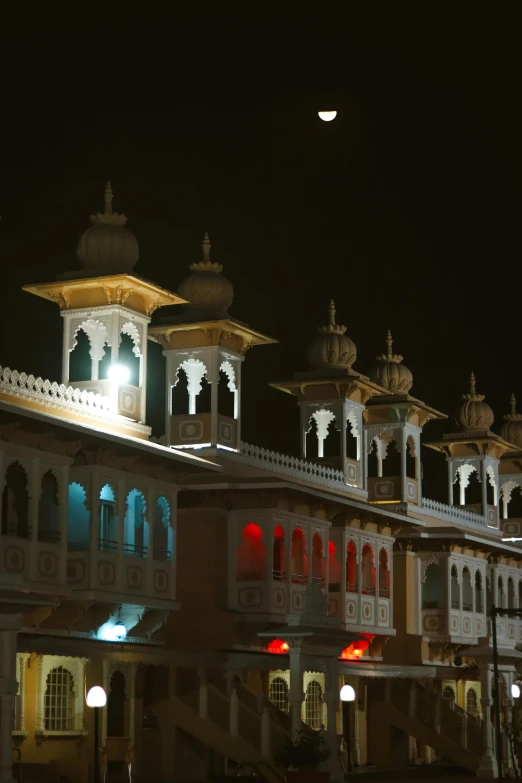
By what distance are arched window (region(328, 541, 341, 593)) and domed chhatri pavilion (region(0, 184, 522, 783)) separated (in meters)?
0.08

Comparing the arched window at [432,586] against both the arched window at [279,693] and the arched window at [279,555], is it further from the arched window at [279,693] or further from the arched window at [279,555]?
the arched window at [279,693]

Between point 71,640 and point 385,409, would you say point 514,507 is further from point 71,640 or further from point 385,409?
point 71,640

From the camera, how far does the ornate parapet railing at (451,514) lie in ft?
141

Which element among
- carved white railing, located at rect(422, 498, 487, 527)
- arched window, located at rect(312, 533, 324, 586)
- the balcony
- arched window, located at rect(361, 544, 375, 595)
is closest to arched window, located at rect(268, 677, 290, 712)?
arched window, located at rect(312, 533, 324, 586)

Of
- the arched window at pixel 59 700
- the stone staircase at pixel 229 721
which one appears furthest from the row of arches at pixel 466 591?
the arched window at pixel 59 700

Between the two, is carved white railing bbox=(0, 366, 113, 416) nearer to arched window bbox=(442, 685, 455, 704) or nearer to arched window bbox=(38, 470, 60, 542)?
arched window bbox=(38, 470, 60, 542)

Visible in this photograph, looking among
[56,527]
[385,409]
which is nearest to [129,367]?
[56,527]

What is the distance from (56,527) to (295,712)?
5334 mm

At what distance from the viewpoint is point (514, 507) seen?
222 ft

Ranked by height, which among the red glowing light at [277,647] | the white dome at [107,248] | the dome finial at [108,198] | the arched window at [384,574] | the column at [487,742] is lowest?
the column at [487,742]

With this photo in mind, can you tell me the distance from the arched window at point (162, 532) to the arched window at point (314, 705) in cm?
868

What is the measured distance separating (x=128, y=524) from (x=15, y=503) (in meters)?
3.84

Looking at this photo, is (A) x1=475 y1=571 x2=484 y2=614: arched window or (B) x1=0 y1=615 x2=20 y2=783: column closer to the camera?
(B) x1=0 y1=615 x2=20 y2=783: column

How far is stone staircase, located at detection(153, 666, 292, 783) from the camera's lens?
28.5 metres
